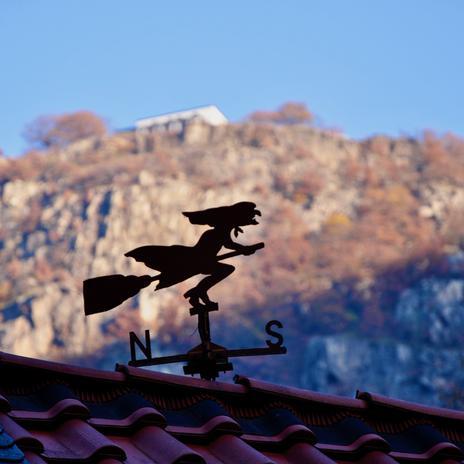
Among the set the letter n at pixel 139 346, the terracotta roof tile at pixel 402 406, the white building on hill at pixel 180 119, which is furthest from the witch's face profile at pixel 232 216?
the white building on hill at pixel 180 119

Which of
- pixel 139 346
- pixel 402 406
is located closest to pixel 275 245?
pixel 402 406

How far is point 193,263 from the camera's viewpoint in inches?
127

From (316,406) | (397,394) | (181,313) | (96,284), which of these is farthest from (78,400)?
(181,313)

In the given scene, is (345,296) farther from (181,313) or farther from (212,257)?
(212,257)

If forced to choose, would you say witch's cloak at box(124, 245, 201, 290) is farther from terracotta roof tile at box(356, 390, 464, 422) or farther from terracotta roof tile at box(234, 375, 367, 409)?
terracotta roof tile at box(356, 390, 464, 422)

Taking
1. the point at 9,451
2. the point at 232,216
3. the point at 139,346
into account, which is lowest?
the point at 9,451

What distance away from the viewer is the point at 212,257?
10.6 ft

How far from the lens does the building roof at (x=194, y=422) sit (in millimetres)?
2787

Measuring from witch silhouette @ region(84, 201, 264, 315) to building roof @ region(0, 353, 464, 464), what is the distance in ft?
0.73

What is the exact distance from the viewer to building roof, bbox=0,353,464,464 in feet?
9.14

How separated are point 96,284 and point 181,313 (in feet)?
249

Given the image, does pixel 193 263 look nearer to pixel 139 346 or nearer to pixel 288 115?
pixel 139 346

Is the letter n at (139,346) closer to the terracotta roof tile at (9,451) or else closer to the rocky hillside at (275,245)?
the terracotta roof tile at (9,451)

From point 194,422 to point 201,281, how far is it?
0.34m
